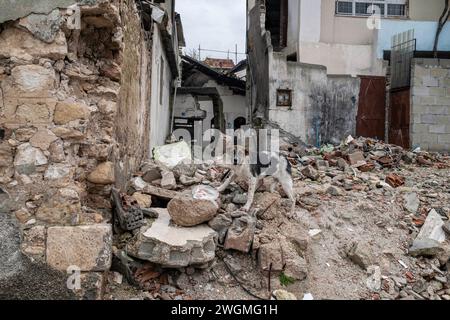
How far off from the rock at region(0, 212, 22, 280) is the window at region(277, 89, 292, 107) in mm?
8863

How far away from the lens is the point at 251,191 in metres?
4.61

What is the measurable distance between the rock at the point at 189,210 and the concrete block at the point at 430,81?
960 cm

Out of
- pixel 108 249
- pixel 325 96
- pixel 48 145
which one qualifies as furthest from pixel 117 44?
pixel 325 96

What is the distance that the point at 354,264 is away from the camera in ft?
13.4

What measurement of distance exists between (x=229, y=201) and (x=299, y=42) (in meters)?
9.00

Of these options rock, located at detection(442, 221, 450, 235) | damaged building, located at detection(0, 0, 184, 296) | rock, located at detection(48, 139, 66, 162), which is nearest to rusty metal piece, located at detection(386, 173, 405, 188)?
rock, located at detection(442, 221, 450, 235)

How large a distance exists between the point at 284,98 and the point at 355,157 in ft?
10.5

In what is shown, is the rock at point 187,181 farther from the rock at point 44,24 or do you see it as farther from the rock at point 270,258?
the rock at point 44,24

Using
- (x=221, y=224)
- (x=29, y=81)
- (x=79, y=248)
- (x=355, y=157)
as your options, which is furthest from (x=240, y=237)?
(x=355, y=157)

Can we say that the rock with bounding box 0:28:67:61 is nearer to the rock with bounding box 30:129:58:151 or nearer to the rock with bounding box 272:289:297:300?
the rock with bounding box 30:129:58:151

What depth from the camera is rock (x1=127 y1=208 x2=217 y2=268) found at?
336 cm

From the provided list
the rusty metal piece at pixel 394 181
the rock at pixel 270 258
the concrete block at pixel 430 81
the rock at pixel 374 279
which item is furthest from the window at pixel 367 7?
the rock at pixel 270 258

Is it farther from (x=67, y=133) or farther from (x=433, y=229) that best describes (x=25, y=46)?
(x=433, y=229)
